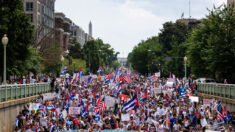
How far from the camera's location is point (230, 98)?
2927 centimetres

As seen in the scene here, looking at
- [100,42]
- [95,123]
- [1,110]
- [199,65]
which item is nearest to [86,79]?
[199,65]

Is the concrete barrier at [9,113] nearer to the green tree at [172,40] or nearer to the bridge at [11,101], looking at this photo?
the bridge at [11,101]

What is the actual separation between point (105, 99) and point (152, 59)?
85891 millimetres

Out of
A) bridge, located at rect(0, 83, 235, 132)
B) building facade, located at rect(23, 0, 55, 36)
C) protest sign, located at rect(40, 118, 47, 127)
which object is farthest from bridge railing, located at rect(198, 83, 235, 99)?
building facade, located at rect(23, 0, 55, 36)

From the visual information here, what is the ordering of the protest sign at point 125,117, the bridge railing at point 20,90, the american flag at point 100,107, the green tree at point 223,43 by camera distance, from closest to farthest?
the protest sign at point 125,117 < the american flag at point 100,107 < the bridge railing at point 20,90 < the green tree at point 223,43

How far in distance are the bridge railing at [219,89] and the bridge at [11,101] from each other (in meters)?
15.6

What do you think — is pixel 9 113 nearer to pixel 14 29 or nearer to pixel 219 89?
pixel 14 29

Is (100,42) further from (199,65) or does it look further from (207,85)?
(207,85)

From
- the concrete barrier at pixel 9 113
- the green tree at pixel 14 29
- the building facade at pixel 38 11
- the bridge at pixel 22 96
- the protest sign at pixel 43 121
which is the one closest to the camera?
the protest sign at pixel 43 121

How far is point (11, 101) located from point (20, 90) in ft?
11.3

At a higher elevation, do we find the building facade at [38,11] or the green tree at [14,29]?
the building facade at [38,11]

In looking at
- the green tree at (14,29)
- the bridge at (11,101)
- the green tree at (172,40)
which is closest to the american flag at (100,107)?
the bridge at (11,101)

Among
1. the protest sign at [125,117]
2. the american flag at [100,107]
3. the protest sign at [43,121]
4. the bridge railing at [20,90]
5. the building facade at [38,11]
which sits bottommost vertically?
the protest sign at [43,121]

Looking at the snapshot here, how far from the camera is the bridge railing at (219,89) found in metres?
29.1
